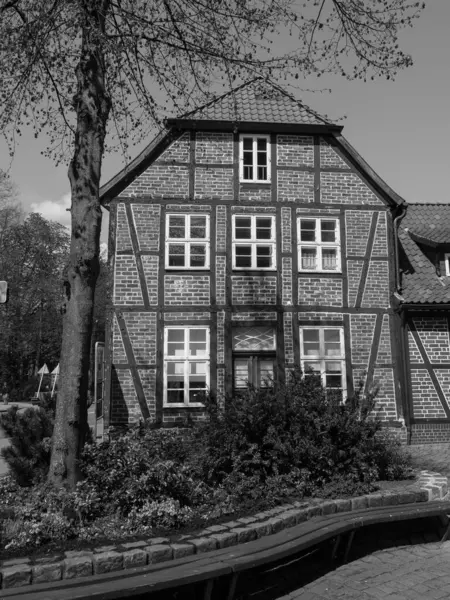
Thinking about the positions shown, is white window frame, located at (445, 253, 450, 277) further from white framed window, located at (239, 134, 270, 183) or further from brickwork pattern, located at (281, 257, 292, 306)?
white framed window, located at (239, 134, 270, 183)

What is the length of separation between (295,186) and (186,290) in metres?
3.75

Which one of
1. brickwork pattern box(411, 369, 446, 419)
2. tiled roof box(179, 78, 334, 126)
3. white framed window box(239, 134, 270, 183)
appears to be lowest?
brickwork pattern box(411, 369, 446, 419)

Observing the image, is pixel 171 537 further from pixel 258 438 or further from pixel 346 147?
pixel 346 147

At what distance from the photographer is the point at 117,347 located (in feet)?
44.5

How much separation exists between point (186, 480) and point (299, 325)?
8.62 meters

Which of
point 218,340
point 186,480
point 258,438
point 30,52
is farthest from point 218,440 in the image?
point 218,340

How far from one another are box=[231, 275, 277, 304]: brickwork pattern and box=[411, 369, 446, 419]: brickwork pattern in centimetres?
388

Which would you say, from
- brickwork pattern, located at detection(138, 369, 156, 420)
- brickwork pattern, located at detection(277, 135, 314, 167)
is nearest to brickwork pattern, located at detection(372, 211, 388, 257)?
brickwork pattern, located at detection(277, 135, 314, 167)

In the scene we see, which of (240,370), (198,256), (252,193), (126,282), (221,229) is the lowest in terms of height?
(240,370)

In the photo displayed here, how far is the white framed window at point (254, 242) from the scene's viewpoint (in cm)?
1430

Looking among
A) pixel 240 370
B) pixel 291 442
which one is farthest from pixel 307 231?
pixel 291 442

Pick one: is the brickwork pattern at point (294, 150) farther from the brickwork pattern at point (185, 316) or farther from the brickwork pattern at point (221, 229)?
the brickwork pattern at point (185, 316)

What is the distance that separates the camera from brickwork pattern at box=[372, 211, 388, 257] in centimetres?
1462

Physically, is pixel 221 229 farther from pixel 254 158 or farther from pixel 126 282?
pixel 126 282
